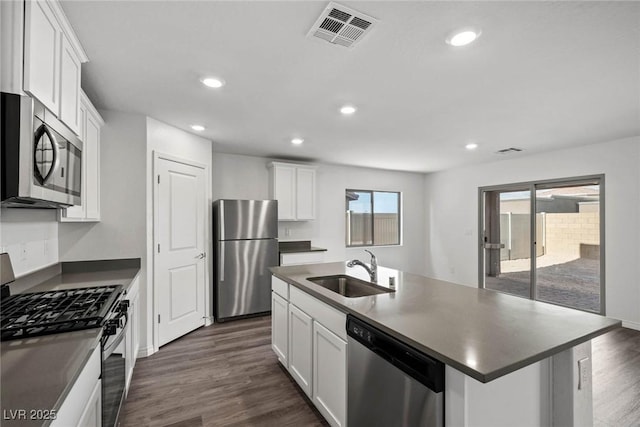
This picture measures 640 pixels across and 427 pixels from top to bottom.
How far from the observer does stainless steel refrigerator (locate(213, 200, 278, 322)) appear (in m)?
4.00

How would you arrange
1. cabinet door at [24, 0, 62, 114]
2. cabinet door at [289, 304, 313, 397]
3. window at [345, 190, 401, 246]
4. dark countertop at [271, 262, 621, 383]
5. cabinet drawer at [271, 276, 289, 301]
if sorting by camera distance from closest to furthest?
dark countertop at [271, 262, 621, 383] < cabinet door at [24, 0, 62, 114] < cabinet door at [289, 304, 313, 397] < cabinet drawer at [271, 276, 289, 301] < window at [345, 190, 401, 246]

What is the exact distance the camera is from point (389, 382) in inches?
53.9

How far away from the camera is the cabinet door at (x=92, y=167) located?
95.2 inches

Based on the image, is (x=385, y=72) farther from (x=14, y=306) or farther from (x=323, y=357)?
(x=14, y=306)

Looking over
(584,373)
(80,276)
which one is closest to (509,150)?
(584,373)

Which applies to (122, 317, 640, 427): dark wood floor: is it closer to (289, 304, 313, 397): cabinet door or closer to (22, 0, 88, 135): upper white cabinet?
(289, 304, 313, 397): cabinet door

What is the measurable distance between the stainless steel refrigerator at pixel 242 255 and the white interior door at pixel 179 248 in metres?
0.25

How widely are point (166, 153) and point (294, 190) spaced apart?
6.85 ft

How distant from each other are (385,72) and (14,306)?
2.63 metres

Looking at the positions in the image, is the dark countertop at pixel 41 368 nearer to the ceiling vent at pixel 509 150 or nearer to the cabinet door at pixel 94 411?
the cabinet door at pixel 94 411

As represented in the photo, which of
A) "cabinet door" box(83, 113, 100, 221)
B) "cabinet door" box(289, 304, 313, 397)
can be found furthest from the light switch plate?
"cabinet door" box(83, 113, 100, 221)

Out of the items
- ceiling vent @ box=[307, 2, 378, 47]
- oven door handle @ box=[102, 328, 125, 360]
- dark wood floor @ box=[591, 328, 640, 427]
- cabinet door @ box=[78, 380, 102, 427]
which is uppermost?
ceiling vent @ box=[307, 2, 378, 47]

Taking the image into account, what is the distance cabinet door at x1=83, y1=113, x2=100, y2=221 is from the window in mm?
4090

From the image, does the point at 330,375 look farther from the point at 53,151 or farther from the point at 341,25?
the point at 341,25
